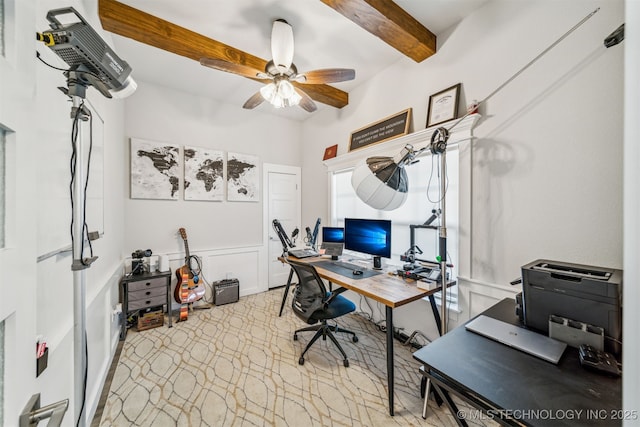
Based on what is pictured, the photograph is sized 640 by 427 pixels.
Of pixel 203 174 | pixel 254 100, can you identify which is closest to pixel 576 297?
pixel 254 100

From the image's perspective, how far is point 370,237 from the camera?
243 cm

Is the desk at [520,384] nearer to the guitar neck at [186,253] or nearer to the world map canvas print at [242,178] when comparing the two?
the guitar neck at [186,253]

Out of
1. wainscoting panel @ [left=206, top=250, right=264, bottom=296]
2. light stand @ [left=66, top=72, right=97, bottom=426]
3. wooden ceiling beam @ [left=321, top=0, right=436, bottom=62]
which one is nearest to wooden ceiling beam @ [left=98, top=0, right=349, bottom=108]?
wooden ceiling beam @ [left=321, top=0, right=436, bottom=62]

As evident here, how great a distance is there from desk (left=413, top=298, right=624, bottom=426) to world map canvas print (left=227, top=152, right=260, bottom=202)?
3242 mm

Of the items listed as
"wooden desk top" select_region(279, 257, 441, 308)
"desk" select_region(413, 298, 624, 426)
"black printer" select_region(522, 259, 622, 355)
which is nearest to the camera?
"desk" select_region(413, 298, 624, 426)

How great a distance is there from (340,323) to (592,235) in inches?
91.2

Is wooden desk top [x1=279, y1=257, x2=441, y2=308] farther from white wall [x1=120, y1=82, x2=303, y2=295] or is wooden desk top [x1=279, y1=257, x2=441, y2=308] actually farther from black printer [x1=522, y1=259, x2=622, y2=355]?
white wall [x1=120, y1=82, x2=303, y2=295]

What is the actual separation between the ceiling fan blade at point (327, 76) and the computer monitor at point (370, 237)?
54.4 inches

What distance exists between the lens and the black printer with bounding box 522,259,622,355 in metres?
0.95

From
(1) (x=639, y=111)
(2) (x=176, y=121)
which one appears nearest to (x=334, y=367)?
(1) (x=639, y=111)

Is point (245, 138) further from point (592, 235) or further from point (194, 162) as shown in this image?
point (592, 235)

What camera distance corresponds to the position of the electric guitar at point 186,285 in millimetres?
2881

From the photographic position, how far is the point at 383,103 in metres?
2.75

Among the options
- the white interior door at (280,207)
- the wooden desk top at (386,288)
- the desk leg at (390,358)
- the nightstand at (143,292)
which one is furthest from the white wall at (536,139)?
the nightstand at (143,292)
